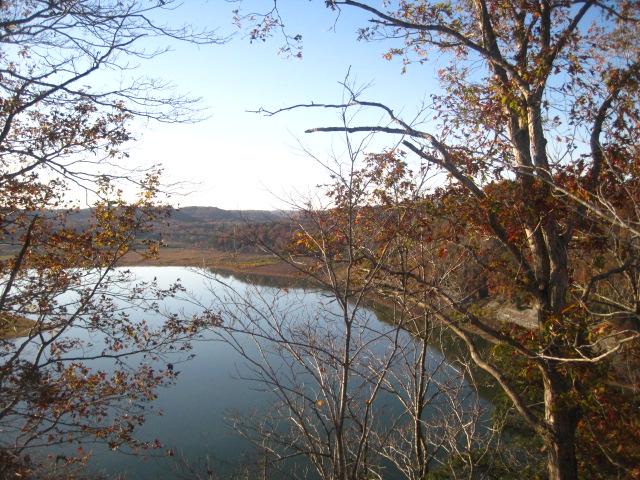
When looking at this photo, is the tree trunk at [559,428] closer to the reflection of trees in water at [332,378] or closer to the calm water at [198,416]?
the reflection of trees in water at [332,378]

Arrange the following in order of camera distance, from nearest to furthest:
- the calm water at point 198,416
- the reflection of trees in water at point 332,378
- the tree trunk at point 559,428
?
the reflection of trees in water at point 332,378, the tree trunk at point 559,428, the calm water at point 198,416

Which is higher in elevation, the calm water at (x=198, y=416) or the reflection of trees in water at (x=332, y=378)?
the reflection of trees in water at (x=332, y=378)

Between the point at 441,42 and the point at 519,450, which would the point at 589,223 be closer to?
the point at 441,42

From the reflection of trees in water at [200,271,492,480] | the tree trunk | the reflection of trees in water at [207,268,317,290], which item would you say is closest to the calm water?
the reflection of trees in water at [200,271,492,480]

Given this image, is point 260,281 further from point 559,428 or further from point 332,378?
point 559,428

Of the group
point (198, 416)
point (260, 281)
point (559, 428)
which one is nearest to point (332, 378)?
point (260, 281)

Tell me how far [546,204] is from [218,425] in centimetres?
937

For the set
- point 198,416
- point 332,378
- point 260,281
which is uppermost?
point 260,281

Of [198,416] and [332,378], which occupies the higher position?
[332,378]

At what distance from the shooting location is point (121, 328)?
684 cm

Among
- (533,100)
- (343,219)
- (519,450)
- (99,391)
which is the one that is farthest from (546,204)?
(519,450)

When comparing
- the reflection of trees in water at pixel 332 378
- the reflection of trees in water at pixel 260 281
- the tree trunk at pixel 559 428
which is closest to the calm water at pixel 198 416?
the reflection of trees in water at pixel 332 378

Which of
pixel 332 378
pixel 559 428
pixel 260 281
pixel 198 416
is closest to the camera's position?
pixel 559 428

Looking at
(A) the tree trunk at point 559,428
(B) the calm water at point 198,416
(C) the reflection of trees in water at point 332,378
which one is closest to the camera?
(C) the reflection of trees in water at point 332,378
